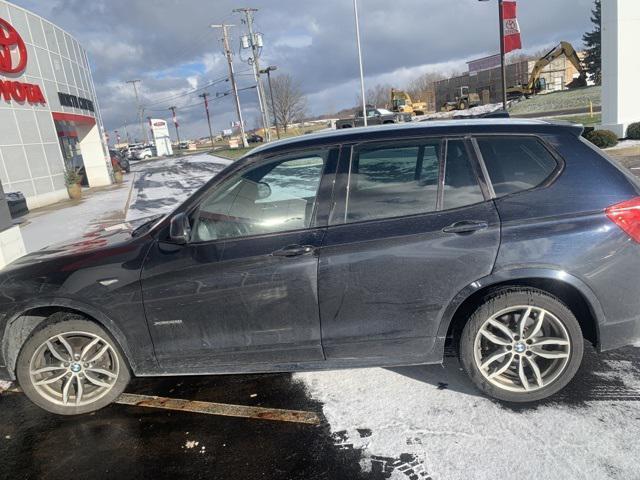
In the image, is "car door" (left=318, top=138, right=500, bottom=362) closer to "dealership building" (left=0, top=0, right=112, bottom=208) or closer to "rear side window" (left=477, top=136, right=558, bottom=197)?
"rear side window" (left=477, top=136, right=558, bottom=197)

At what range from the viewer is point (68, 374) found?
3.18 m

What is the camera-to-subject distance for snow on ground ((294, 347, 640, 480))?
2371 mm

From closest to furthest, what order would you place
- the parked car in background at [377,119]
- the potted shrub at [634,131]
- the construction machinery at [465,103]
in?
the potted shrub at [634,131] → the parked car in background at [377,119] → the construction machinery at [465,103]

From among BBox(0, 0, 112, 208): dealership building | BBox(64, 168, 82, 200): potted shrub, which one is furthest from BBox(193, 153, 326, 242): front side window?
BBox(64, 168, 82, 200): potted shrub

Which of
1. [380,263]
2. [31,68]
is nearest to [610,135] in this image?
[380,263]

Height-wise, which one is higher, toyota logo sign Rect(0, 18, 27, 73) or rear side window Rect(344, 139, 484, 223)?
toyota logo sign Rect(0, 18, 27, 73)

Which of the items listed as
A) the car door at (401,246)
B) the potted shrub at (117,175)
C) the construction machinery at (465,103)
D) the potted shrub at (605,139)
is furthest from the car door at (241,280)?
the construction machinery at (465,103)

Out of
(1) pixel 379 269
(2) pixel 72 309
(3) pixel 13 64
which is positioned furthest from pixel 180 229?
(3) pixel 13 64

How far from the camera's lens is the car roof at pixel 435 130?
2908 mm

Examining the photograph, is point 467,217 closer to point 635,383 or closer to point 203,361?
point 635,383

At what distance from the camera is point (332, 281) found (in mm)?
2779

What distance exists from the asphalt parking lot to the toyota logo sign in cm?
1800

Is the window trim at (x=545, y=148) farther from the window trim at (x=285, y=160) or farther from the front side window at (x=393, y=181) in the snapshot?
the window trim at (x=285, y=160)

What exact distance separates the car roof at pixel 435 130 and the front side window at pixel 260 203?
113 mm
